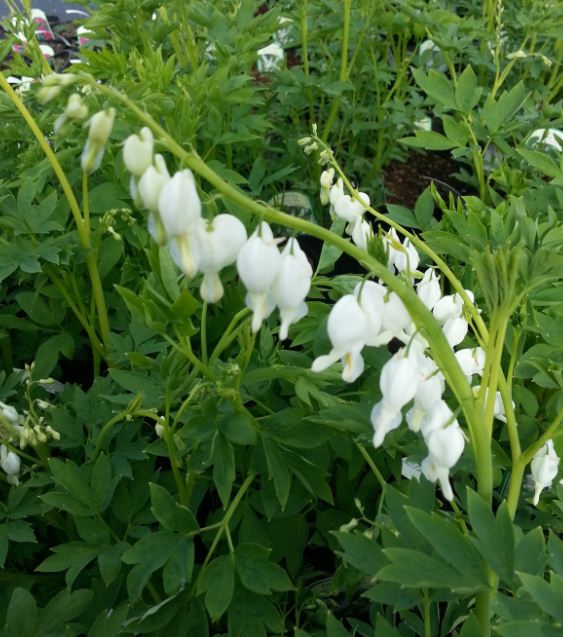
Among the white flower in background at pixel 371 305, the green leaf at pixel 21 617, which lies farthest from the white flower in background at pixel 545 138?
the green leaf at pixel 21 617

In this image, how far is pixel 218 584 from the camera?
1.06 m

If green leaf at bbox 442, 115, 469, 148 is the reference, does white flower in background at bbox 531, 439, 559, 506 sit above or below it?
below

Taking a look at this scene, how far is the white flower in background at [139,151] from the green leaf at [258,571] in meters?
0.68

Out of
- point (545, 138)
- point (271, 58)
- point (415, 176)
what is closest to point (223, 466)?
point (545, 138)

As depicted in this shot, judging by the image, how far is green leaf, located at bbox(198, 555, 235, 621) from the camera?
40.5 inches

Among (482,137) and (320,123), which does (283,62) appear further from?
(482,137)

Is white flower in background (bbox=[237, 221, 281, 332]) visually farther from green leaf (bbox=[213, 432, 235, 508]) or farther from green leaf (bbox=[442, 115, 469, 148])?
green leaf (bbox=[442, 115, 469, 148])

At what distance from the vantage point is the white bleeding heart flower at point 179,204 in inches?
26.6

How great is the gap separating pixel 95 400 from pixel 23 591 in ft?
1.45

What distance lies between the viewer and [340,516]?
1.35 metres

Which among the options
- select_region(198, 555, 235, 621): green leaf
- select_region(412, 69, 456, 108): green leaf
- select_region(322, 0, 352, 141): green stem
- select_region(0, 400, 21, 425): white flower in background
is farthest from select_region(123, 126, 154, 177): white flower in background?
select_region(322, 0, 352, 141): green stem

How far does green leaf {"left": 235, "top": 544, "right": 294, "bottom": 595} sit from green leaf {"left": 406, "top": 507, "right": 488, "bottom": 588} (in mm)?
331

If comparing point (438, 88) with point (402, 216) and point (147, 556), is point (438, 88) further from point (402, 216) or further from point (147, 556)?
point (147, 556)

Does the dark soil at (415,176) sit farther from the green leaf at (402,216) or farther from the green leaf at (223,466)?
the green leaf at (223,466)
